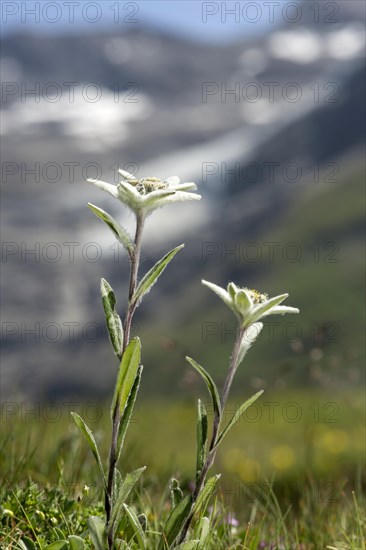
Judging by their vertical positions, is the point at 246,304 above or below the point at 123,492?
above

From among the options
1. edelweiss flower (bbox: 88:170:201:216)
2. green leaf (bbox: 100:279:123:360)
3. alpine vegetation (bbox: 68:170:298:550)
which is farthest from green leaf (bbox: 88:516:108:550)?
edelweiss flower (bbox: 88:170:201:216)

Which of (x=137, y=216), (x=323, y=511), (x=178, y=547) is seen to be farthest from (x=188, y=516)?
(x=323, y=511)

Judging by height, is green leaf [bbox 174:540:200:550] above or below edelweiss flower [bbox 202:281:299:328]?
below

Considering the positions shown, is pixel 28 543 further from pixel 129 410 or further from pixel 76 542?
pixel 129 410

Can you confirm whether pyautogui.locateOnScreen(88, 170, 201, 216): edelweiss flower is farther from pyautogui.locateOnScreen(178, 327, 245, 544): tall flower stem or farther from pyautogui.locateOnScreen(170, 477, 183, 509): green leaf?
pyautogui.locateOnScreen(170, 477, 183, 509): green leaf

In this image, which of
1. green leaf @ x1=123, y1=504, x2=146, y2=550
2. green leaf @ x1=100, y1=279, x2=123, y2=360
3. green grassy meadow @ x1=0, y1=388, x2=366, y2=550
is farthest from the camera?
green grassy meadow @ x1=0, y1=388, x2=366, y2=550

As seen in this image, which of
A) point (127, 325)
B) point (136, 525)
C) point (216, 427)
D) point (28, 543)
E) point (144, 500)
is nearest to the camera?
point (127, 325)

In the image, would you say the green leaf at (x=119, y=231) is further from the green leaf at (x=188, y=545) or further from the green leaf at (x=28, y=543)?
the green leaf at (x=28, y=543)

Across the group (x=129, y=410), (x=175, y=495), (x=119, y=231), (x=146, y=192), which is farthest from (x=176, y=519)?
(x=146, y=192)
